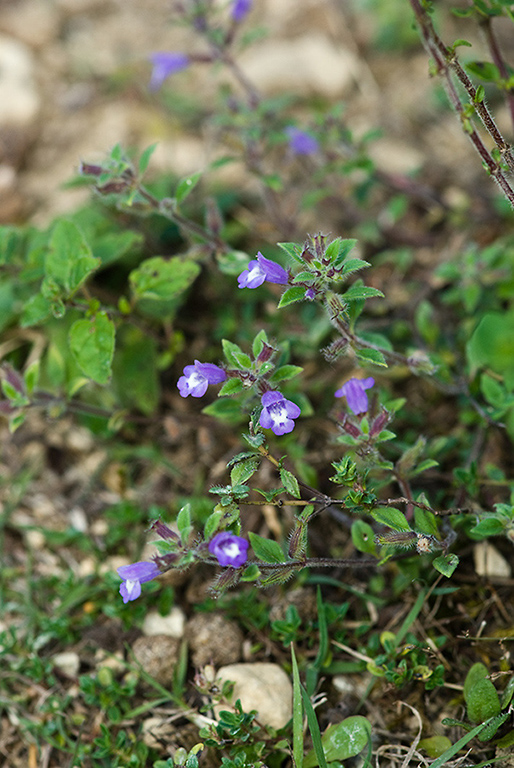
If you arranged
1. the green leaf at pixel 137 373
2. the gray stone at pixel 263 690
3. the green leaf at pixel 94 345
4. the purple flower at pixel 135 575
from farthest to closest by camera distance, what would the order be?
1. the green leaf at pixel 137 373
2. the green leaf at pixel 94 345
3. the gray stone at pixel 263 690
4. the purple flower at pixel 135 575

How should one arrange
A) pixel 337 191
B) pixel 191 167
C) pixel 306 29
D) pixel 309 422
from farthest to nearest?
1. pixel 306 29
2. pixel 191 167
3. pixel 337 191
4. pixel 309 422

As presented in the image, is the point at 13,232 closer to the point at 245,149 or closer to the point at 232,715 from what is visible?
the point at 245,149

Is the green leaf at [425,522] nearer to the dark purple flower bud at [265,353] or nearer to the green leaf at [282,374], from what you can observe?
the green leaf at [282,374]

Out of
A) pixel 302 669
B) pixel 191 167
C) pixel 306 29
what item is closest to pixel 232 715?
pixel 302 669

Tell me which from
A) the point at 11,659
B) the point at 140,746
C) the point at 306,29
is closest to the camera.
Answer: the point at 140,746

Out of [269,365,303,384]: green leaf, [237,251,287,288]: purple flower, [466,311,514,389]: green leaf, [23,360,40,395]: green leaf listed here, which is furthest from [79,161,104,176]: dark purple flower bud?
[466,311,514,389]: green leaf

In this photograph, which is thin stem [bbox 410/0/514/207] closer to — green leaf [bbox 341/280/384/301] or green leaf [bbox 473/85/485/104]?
green leaf [bbox 473/85/485/104]

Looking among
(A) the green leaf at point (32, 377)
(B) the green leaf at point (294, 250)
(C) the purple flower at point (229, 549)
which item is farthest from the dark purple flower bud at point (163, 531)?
(A) the green leaf at point (32, 377)
